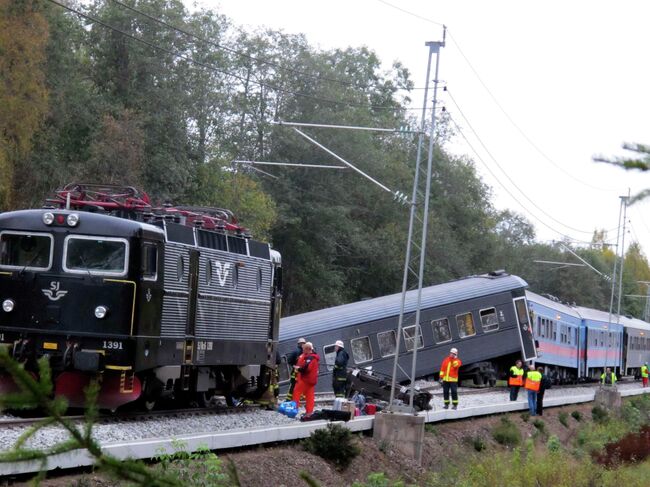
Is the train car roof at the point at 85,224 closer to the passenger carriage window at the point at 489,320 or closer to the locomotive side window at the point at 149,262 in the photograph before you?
the locomotive side window at the point at 149,262

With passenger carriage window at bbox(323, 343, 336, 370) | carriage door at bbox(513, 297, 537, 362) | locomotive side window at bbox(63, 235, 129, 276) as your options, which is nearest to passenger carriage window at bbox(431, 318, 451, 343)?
carriage door at bbox(513, 297, 537, 362)

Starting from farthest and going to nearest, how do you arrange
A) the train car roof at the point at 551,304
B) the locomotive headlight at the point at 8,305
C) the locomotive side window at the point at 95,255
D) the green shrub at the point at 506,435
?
1. the train car roof at the point at 551,304
2. the green shrub at the point at 506,435
3. the locomotive side window at the point at 95,255
4. the locomotive headlight at the point at 8,305

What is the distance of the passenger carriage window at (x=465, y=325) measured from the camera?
3759 cm

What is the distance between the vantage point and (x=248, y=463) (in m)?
15.0

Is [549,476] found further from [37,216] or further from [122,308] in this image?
[37,216]

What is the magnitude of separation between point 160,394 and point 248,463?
14.2 ft

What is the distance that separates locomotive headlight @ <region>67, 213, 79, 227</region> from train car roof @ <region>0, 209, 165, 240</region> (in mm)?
48

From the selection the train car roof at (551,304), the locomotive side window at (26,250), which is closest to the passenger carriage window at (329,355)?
the train car roof at (551,304)

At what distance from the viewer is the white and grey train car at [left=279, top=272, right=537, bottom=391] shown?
36.1m

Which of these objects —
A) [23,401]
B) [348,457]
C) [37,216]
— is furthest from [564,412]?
[23,401]

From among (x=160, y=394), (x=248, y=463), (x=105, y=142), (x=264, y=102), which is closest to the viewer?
(x=248, y=463)

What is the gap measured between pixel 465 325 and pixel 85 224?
71.9 feet

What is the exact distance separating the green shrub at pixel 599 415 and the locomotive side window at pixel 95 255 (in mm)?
22329

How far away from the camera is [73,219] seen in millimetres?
17516
